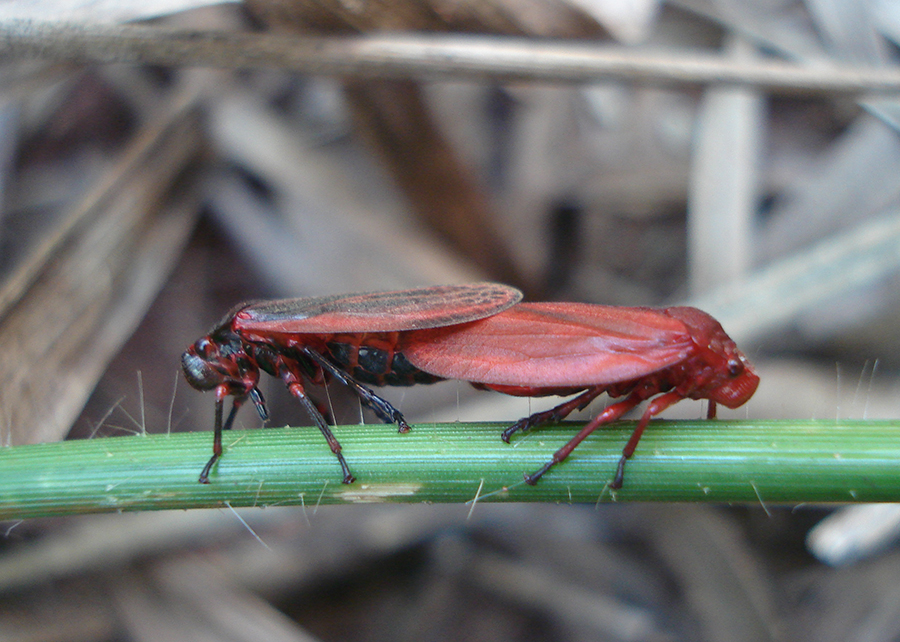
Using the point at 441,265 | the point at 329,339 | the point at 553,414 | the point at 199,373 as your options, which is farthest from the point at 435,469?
the point at 441,265

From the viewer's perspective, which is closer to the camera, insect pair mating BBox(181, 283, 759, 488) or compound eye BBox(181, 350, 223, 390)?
insect pair mating BBox(181, 283, 759, 488)

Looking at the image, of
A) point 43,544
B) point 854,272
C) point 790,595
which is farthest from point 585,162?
point 43,544

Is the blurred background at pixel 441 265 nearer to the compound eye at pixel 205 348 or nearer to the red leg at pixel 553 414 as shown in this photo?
the compound eye at pixel 205 348

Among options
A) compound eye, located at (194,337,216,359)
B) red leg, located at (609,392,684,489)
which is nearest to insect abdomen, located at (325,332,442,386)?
compound eye, located at (194,337,216,359)

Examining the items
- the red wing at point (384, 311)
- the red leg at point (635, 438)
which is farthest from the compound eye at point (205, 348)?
the red leg at point (635, 438)

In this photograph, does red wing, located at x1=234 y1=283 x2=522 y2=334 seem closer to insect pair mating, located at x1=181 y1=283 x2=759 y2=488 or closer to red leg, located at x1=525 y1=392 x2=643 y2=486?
insect pair mating, located at x1=181 y1=283 x2=759 y2=488

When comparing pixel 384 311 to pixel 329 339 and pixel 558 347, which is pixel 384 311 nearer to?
pixel 329 339
